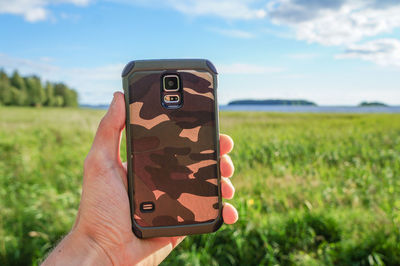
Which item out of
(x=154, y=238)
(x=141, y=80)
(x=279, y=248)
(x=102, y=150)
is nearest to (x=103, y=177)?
(x=102, y=150)

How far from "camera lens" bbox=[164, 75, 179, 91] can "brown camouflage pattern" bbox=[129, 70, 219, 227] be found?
4 centimetres

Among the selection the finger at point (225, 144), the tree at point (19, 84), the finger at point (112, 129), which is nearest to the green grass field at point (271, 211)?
the finger at point (225, 144)

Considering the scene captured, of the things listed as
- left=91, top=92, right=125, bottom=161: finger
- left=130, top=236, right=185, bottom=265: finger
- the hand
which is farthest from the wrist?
left=91, top=92, right=125, bottom=161: finger

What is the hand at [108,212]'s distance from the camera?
2.09 m

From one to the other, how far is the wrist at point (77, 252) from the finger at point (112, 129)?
0.57 m

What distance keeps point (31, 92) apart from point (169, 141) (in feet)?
271

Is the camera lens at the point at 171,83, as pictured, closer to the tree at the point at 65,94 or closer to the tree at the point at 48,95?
the tree at the point at 48,95

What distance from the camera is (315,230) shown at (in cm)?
407

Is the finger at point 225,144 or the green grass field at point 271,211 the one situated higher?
the finger at point 225,144

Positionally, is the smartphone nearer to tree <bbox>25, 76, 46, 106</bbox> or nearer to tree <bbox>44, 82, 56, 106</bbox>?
tree <bbox>25, 76, 46, 106</bbox>

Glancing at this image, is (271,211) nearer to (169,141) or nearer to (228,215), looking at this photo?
(228,215)

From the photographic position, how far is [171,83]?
2.14 meters

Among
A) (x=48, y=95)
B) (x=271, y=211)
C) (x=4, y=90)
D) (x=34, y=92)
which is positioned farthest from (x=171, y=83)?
(x=48, y=95)

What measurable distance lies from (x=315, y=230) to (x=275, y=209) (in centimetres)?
102
